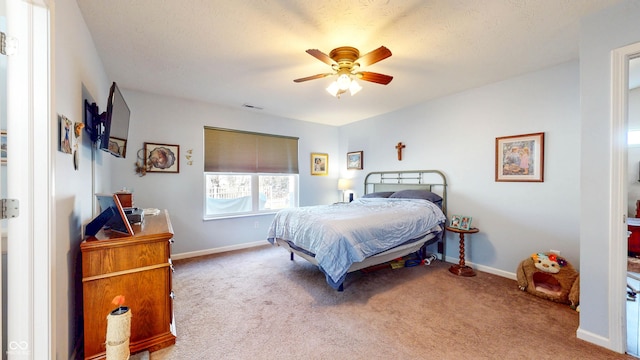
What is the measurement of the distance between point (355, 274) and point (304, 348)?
152 cm

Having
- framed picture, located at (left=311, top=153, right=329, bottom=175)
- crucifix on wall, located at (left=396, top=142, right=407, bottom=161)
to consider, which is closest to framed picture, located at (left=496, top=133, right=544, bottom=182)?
crucifix on wall, located at (left=396, top=142, right=407, bottom=161)

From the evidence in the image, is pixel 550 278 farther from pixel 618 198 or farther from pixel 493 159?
pixel 493 159

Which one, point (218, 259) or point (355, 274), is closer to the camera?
point (355, 274)

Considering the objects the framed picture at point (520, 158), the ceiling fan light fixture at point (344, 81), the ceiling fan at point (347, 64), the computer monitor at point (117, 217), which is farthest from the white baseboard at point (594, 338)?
the computer monitor at point (117, 217)

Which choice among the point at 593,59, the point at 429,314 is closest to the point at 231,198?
the point at 429,314

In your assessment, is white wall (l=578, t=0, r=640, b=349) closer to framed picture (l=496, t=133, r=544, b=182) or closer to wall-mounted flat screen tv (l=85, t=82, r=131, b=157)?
framed picture (l=496, t=133, r=544, b=182)

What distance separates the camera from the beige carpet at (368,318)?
1812 mm

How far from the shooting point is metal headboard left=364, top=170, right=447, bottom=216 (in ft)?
12.8

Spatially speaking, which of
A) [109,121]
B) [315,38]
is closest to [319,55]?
[315,38]

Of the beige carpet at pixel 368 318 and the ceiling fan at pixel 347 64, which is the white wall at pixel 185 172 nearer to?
the beige carpet at pixel 368 318

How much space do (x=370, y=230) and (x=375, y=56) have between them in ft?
5.70

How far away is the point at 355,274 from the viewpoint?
128 inches

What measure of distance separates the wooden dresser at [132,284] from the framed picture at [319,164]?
3803mm

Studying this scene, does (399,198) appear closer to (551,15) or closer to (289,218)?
(289,218)
